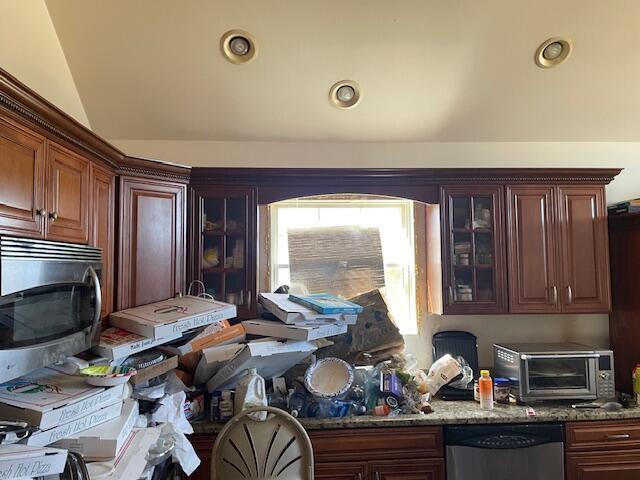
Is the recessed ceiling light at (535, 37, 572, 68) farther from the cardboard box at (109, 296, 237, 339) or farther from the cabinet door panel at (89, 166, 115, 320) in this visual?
the cabinet door panel at (89, 166, 115, 320)

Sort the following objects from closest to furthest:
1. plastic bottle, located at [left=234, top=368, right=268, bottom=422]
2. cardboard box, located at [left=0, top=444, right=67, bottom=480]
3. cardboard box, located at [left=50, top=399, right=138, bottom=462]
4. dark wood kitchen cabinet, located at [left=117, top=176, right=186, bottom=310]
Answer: cardboard box, located at [left=0, top=444, right=67, bottom=480] → cardboard box, located at [left=50, top=399, right=138, bottom=462] → plastic bottle, located at [left=234, top=368, right=268, bottom=422] → dark wood kitchen cabinet, located at [left=117, top=176, right=186, bottom=310]

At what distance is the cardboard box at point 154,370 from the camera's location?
1.86m

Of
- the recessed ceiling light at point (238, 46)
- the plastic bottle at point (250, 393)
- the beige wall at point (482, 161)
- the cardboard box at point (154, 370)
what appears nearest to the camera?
the cardboard box at point (154, 370)

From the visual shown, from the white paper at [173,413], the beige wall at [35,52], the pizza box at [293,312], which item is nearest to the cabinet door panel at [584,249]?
the pizza box at [293,312]

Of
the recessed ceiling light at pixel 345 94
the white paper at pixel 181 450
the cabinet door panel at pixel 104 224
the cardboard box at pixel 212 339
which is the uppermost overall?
the recessed ceiling light at pixel 345 94

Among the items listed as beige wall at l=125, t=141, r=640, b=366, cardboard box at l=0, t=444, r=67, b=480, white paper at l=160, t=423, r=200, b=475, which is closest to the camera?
cardboard box at l=0, t=444, r=67, b=480

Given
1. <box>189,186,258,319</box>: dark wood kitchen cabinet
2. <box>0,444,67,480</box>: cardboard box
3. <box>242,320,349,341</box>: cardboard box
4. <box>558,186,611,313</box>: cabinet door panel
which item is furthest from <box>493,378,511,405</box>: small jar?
<box>0,444,67,480</box>: cardboard box

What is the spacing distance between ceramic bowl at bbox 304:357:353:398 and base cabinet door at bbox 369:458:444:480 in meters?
0.40

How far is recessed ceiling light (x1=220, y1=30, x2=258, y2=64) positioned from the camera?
2.33 meters

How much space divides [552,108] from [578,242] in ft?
2.84

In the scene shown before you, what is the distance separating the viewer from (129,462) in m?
1.38

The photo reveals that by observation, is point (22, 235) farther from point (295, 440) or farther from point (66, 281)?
point (295, 440)

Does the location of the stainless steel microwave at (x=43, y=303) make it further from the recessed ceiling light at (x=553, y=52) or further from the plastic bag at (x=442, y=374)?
the recessed ceiling light at (x=553, y=52)

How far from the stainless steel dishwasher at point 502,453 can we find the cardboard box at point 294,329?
2.56 ft
